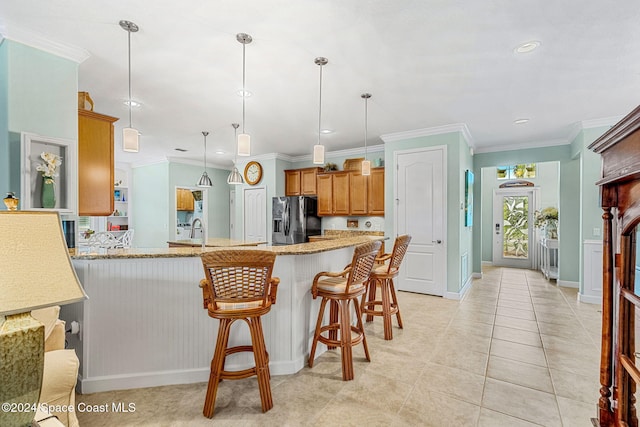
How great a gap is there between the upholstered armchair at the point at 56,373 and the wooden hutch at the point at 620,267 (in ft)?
7.48

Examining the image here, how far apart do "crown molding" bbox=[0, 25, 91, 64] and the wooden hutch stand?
3411 millimetres

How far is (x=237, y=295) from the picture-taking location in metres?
1.84

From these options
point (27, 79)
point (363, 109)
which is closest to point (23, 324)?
point (27, 79)

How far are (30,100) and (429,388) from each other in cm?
365

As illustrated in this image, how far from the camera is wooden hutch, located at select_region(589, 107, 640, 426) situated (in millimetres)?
834

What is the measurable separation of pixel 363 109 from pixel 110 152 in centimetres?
283

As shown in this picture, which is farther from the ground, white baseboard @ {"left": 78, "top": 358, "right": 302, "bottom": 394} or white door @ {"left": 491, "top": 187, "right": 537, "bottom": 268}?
white door @ {"left": 491, "top": 187, "right": 537, "bottom": 268}

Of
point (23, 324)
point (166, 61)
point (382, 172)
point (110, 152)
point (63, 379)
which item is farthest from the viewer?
point (382, 172)

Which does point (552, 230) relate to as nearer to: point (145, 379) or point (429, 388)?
point (429, 388)

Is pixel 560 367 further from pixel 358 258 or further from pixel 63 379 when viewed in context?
pixel 63 379

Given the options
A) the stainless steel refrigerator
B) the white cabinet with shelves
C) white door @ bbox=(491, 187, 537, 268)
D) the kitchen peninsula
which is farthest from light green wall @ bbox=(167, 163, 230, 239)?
white door @ bbox=(491, 187, 537, 268)

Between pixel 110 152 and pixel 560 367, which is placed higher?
pixel 110 152

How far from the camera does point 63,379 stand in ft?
4.95

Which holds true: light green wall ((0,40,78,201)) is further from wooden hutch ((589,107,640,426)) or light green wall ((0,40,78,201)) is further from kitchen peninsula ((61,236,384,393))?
wooden hutch ((589,107,640,426))
